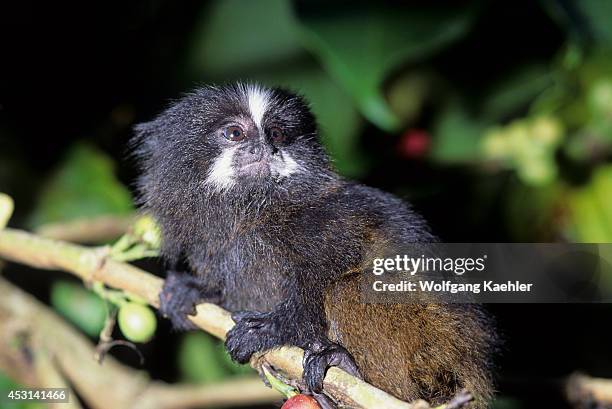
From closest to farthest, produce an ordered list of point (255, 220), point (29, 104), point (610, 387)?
point (255, 220) < point (610, 387) < point (29, 104)

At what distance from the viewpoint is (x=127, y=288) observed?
1.38 meters

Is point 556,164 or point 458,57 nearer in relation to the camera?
point 556,164

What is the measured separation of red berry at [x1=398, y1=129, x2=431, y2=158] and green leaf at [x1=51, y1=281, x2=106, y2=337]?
1070mm

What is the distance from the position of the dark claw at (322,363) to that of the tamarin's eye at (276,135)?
1.49ft

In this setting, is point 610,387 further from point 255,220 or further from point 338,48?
point 338,48

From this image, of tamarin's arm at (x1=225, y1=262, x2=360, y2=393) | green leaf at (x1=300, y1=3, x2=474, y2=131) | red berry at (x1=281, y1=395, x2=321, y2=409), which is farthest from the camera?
green leaf at (x1=300, y1=3, x2=474, y2=131)

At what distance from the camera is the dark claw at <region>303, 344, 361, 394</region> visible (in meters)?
1.17

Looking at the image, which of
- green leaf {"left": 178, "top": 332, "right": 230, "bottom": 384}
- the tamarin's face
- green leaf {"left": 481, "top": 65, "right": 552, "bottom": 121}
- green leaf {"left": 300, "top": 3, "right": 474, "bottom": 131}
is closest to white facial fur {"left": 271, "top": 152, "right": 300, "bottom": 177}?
the tamarin's face

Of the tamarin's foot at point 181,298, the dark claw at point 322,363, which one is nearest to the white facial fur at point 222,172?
the tamarin's foot at point 181,298

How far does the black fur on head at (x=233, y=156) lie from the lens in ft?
4.57

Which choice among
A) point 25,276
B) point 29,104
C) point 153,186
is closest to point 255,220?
point 153,186

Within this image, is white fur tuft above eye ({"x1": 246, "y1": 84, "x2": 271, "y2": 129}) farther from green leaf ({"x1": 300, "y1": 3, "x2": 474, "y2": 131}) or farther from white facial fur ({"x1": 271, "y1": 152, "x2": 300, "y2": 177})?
green leaf ({"x1": 300, "y1": 3, "x2": 474, "y2": 131})

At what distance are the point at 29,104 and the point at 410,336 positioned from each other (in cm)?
143

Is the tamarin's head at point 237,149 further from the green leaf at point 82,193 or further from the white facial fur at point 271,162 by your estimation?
the green leaf at point 82,193
